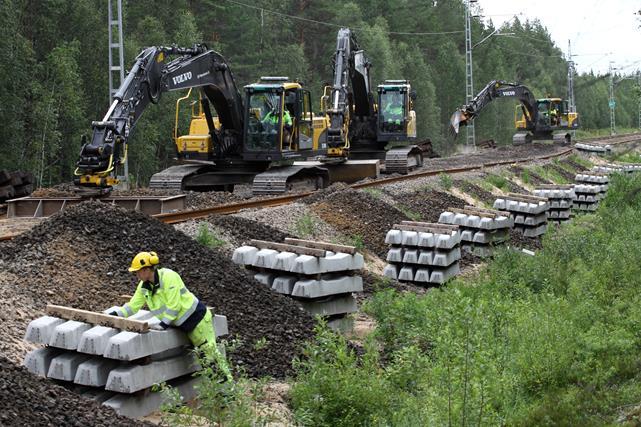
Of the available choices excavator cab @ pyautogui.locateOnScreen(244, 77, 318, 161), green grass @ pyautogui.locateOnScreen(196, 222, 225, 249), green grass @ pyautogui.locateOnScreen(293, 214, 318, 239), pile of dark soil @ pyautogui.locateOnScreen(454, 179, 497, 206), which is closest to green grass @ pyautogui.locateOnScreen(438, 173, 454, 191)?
pile of dark soil @ pyautogui.locateOnScreen(454, 179, 497, 206)

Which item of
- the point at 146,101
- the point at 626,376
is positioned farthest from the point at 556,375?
the point at 146,101

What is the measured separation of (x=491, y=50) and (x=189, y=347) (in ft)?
287

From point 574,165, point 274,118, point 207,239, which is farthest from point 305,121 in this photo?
point 574,165

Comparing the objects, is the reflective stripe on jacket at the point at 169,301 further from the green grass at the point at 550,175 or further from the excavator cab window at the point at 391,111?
the green grass at the point at 550,175

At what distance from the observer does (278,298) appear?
11430 millimetres

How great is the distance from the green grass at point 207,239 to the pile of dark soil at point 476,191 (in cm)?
1339

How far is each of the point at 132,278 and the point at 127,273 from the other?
0.44ft

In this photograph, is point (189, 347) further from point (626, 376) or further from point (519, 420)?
point (626, 376)

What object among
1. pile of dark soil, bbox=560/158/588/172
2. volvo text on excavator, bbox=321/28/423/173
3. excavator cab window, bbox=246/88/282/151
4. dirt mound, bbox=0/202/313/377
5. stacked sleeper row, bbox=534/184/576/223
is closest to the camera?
dirt mound, bbox=0/202/313/377

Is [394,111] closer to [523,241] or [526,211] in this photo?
[526,211]

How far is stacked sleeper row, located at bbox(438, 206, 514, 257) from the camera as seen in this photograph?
17.5m

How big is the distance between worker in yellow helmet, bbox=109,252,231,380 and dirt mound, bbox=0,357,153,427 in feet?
3.64

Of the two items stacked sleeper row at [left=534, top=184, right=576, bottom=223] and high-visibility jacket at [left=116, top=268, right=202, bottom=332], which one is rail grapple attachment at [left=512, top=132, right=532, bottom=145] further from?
high-visibility jacket at [left=116, top=268, right=202, bottom=332]

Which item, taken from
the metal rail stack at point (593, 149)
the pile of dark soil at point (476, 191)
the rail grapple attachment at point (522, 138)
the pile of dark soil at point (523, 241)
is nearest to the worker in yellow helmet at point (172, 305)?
the pile of dark soil at point (523, 241)
